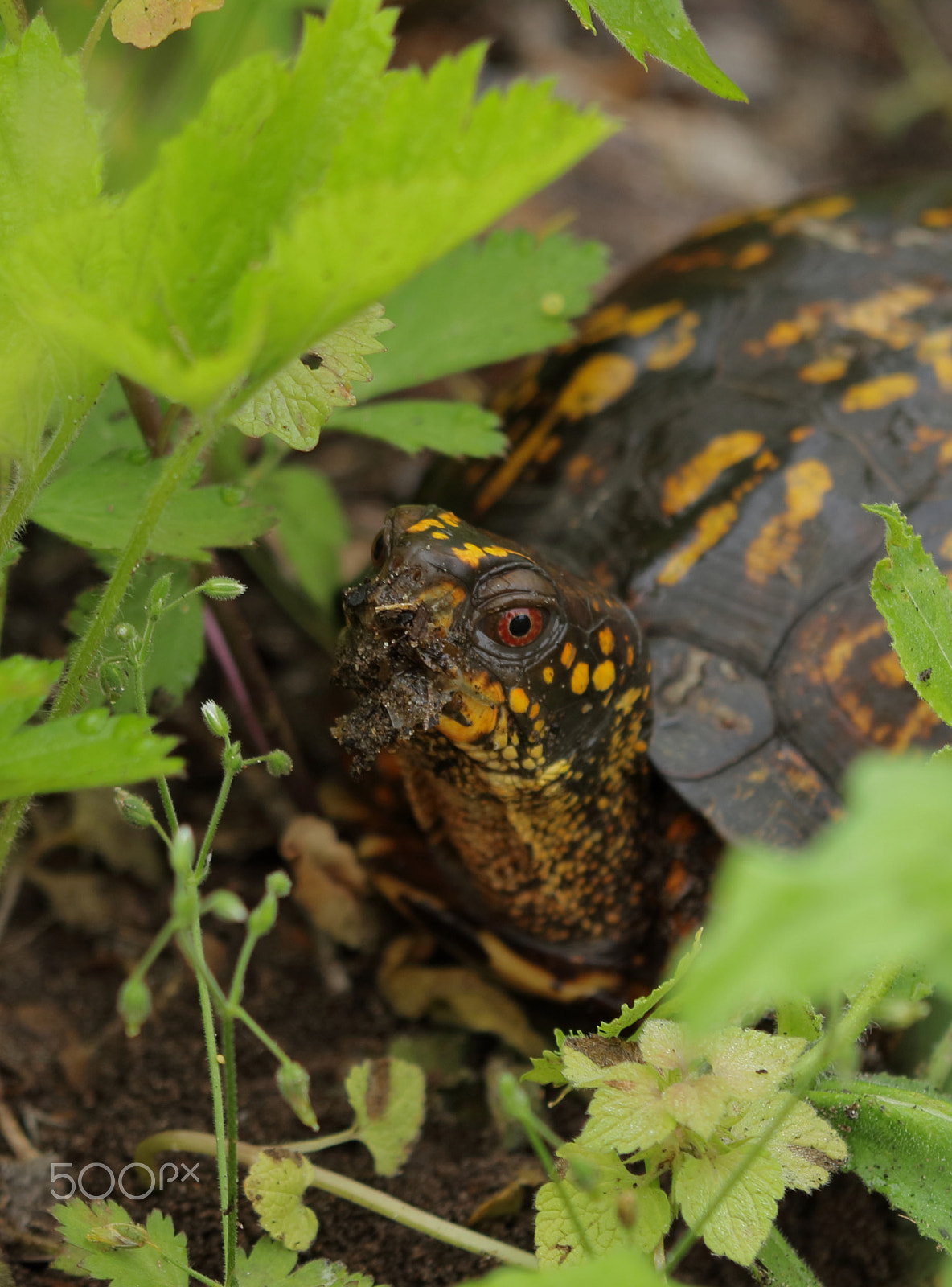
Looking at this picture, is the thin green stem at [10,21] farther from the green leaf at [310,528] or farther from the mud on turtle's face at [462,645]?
the green leaf at [310,528]

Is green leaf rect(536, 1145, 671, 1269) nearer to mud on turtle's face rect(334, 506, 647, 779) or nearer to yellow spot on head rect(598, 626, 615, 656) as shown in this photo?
mud on turtle's face rect(334, 506, 647, 779)

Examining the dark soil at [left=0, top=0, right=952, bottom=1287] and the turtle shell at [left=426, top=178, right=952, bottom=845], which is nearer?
the dark soil at [left=0, top=0, right=952, bottom=1287]

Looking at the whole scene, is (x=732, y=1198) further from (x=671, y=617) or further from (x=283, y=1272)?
Result: (x=671, y=617)

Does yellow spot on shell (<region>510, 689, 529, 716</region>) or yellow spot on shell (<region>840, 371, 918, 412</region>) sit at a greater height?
yellow spot on shell (<region>840, 371, 918, 412</region>)

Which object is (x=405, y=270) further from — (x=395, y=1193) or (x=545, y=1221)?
(x=395, y=1193)

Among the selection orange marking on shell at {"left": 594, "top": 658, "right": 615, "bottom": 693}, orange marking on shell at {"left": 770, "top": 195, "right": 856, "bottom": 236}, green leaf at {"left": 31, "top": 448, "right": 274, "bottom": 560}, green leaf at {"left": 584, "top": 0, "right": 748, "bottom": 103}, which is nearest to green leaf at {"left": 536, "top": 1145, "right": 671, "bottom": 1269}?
orange marking on shell at {"left": 594, "top": 658, "right": 615, "bottom": 693}
